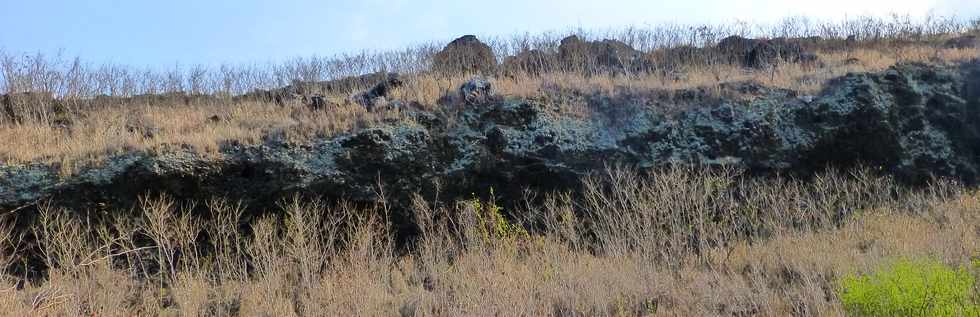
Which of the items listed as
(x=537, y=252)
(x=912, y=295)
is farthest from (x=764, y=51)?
(x=912, y=295)

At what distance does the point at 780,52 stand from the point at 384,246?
12.7 m

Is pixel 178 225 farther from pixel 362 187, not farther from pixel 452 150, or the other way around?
pixel 452 150

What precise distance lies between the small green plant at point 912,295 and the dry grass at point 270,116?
29.2ft

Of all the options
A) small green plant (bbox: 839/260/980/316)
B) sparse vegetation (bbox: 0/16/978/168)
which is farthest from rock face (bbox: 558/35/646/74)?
small green plant (bbox: 839/260/980/316)

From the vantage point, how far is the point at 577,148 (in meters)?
12.8

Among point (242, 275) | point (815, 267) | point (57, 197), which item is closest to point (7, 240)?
point (57, 197)

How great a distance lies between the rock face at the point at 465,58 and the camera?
17.9 metres

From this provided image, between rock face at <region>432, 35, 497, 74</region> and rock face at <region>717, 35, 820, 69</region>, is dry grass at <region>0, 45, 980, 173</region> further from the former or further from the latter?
rock face at <region>432, 35, 497, 74</region>

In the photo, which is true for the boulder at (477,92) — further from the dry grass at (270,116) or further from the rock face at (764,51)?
the rock face at (764,51)

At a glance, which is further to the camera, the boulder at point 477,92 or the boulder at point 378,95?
the boulder at point 378,95

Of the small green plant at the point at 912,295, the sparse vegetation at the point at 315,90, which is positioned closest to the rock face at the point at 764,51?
the sparse vegetation at the point at 315,90

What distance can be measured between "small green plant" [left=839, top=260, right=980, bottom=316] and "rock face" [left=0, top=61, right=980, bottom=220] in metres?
7.61

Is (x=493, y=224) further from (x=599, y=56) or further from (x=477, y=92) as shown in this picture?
(x=599, y=56)

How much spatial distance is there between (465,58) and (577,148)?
22.9 feet
